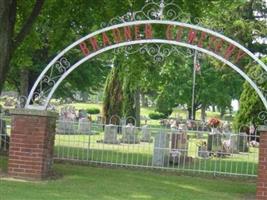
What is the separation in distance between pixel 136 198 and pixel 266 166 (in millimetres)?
2470

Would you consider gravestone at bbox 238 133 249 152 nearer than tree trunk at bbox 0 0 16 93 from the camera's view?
No

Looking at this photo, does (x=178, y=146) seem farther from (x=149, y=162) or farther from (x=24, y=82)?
(x=24, y=82)

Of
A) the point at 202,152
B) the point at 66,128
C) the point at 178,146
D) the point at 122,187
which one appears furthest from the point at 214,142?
the point at 122,187

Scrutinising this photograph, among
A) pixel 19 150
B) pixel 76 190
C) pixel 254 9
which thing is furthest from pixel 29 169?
pixel 254 9

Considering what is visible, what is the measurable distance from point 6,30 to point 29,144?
2.37 meters

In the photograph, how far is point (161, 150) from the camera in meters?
15.5

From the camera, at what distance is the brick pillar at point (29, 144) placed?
11.1m

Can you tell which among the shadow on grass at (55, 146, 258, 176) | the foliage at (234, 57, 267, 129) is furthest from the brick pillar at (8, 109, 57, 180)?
the foliage at (234, 57, 267, 129)

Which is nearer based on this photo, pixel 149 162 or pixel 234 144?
pixel 149 162

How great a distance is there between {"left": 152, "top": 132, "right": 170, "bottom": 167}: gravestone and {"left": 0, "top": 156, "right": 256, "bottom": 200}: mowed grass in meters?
1.36

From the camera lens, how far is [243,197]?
10.6m

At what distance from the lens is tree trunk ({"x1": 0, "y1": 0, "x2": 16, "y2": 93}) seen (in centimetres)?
1091

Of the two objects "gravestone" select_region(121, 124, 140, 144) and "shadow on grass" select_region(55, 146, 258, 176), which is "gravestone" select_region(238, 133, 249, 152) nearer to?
"shadow on grass" select_region(55, 146, 258, 176)

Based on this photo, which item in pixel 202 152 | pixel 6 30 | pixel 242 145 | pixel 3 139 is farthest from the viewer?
pixel 242 145
